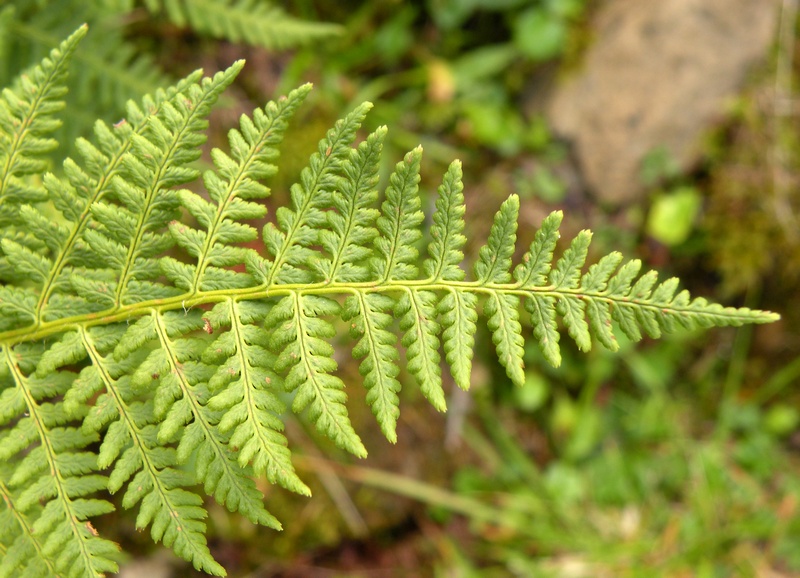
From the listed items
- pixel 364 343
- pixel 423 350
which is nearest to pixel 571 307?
pixel 423 350

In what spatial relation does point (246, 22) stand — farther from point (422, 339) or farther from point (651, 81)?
point (651, 81)

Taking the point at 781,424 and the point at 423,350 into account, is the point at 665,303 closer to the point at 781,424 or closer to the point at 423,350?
the point at 423,350

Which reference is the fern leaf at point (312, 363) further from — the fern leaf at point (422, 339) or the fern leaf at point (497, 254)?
the fern leaf at point (497, 254)

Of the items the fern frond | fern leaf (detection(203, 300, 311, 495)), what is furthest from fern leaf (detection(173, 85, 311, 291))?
the fern frond

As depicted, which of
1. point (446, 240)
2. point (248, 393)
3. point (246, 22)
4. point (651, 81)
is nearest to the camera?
point (248, 393)

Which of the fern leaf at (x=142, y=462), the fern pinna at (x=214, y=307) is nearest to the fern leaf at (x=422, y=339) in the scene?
the fern pinna at (x=214, y=307)

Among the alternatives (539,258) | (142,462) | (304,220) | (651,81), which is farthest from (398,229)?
(651,81)
